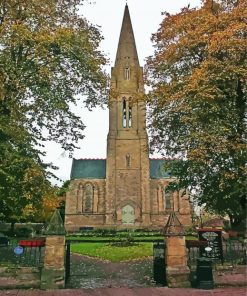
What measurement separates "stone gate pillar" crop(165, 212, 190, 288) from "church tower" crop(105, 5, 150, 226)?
3343 cm

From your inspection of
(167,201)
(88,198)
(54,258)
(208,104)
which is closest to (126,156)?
(88,198)

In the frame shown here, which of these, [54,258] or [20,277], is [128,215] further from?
[20,277]

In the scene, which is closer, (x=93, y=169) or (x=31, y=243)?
(x=31, y=243)

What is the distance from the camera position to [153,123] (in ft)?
55.4

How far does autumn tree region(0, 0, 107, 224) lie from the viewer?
41.1 ft

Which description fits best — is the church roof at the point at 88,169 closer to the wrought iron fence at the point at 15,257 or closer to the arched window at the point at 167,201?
the arched window at the point at 167,201

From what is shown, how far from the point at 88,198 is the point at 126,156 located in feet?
28.0

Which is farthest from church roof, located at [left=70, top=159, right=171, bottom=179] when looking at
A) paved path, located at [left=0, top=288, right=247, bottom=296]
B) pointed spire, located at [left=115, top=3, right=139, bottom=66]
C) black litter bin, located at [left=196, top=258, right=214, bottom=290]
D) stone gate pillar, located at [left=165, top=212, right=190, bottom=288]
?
paved path, located at [left=0, top=288, right=247, bottom=296]

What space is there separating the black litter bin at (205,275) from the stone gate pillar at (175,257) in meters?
0.41

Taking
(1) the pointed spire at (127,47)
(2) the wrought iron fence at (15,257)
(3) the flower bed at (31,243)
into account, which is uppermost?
(1) the pointed spire at (127,47)

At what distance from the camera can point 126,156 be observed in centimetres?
4866

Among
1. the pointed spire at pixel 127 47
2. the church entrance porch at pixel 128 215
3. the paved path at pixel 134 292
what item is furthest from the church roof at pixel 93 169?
the paved path at pixel 134 292

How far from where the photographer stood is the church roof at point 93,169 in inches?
2029

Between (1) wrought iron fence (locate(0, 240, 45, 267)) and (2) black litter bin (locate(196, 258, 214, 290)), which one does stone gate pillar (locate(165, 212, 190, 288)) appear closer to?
(2) black litter bin (locate(196, 258, 214, 290))
